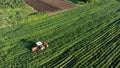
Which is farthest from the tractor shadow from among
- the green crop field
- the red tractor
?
the red tractor

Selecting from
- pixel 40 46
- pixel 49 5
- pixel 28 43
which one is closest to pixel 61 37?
pixel 40 46

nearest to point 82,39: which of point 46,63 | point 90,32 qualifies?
point 90,32

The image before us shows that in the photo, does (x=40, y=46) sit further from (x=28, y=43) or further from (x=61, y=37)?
(x=61, y=37)

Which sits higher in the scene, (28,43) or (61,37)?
(61,37)

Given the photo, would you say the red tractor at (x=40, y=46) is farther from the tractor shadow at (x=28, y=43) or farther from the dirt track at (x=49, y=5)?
the dirt track at (x=49, y=5)

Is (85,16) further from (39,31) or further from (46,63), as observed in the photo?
(46,63)

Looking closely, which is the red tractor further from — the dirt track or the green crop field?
the dirt track
